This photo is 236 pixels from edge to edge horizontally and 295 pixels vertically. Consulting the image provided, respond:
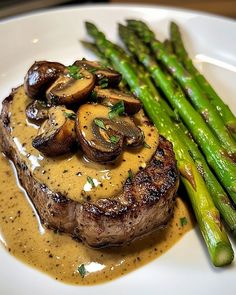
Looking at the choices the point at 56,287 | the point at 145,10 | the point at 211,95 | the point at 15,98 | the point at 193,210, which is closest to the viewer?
the point at 56,287

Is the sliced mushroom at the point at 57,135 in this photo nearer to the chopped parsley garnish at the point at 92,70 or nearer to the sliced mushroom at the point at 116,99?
the sliced mushroom at the point at 116,99

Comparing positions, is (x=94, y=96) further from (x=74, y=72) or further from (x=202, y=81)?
(x=202, y=81)

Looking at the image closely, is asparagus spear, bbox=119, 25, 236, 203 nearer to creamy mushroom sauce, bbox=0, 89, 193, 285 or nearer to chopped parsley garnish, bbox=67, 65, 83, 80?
creamy mushroom sauce, bbox=0, 89, 193, 285

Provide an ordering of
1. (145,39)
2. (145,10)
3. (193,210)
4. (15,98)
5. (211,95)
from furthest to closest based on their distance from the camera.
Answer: (145,10) → (145,39) → (211,95) → (15,98) → (193,210)

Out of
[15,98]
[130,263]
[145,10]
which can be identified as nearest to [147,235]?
[130,263]

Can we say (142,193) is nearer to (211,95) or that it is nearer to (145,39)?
(211,95)

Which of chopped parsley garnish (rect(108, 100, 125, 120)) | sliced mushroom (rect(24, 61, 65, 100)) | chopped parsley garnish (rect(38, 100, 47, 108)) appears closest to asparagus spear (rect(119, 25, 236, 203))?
chopped parsley garnish (rect(108, 100, 125, 120))

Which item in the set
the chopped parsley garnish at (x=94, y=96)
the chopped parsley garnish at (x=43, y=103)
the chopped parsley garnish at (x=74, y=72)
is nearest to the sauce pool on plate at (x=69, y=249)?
the chopped parsley garnish at (x=43, y=103)
